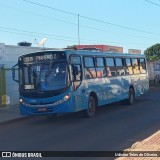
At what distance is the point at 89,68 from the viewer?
16953mm

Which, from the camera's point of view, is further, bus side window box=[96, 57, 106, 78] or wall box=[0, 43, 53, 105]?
wall box=[0, 43, 53, 105]

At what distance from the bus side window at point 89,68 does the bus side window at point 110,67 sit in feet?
5.69

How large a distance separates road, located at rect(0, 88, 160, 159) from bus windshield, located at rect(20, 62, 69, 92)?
136cm

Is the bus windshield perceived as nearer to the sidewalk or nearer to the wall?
the sidewalk

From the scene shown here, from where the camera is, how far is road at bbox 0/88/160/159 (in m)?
10.4

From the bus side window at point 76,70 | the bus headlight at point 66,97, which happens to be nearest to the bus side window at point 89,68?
the bus side window at point 76,70

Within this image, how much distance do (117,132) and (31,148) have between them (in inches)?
121

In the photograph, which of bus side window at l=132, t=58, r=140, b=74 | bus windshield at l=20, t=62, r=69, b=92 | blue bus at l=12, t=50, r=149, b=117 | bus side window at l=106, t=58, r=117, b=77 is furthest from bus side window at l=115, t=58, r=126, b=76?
bus windshield at l=20, t=62, r=69, b=92

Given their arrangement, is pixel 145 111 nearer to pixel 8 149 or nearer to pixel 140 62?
pixel 140 62

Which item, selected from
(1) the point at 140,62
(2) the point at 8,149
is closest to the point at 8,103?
(1) the point at 140,62

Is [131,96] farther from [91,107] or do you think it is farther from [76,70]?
[76,70]

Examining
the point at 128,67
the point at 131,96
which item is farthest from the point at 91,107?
the point at 128,67

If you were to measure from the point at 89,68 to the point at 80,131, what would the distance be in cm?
463

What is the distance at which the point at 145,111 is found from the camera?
1792 centimetres
